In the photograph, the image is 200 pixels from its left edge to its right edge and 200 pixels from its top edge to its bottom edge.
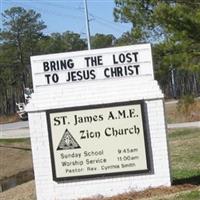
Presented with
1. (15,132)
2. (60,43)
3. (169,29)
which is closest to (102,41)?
(60,43)

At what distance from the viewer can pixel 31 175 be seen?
20984 millimetres

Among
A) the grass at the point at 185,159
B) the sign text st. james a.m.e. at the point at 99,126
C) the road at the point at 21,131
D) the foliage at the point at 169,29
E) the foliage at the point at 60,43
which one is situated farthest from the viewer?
the foliage at the point at 60,43

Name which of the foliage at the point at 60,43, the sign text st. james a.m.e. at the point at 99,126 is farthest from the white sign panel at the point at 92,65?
the foliage at the point at 60,43

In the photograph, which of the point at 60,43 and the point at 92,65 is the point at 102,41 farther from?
the point at 92,65

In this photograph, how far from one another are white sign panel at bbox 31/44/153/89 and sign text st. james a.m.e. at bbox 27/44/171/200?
2 cm

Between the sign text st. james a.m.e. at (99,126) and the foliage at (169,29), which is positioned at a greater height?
the foliage at (169,29)

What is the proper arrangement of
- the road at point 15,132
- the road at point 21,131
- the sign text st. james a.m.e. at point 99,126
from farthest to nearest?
the road at point 15,132 < the road at point 21,131 < the sign text st. james a.m.e. at point 99,126

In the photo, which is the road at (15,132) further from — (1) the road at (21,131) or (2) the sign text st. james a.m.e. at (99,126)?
(2) the sign text st. james a.m.e. at (99,126)

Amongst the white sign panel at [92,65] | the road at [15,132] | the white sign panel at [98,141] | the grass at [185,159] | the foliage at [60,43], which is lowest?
the road at [15,132]

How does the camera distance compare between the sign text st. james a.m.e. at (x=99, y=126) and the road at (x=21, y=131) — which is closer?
the sign text st. james a.m.e. at (x=99, y=126)

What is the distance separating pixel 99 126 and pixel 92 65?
1.07m

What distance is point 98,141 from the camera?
36.4ft

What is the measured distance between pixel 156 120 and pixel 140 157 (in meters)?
0.67

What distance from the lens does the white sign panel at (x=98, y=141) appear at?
434 inches
